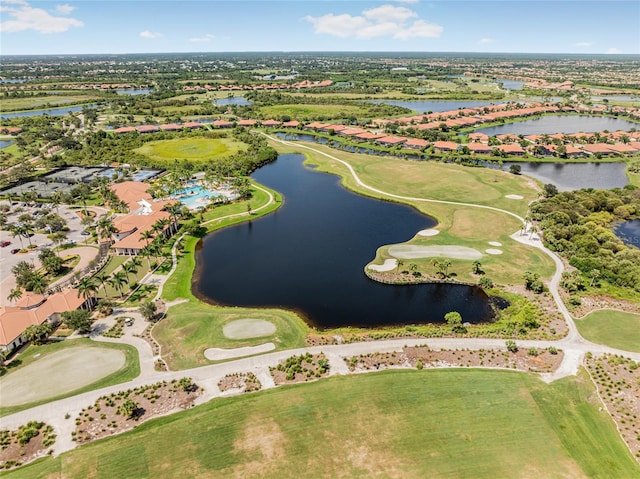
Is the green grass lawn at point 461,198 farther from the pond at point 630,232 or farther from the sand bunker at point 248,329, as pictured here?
the sand bunker at point 248,329

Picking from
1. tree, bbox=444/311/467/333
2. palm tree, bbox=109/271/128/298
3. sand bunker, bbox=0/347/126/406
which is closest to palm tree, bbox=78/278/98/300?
palm tree, bbox=109/271/128/298

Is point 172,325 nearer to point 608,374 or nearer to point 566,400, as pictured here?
point 566,400

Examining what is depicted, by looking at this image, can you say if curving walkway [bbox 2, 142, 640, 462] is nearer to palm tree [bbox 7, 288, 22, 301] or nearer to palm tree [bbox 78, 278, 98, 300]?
palm tree [bbox 78, 278, 98, 300]

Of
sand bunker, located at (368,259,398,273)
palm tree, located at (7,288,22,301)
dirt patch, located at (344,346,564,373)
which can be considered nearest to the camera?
dirt patch, located at (344,346,564,373)

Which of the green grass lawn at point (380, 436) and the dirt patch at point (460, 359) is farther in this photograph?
the dirt patch at point (460, 359)

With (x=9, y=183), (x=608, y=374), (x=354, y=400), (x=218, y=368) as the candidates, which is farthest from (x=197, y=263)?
(x=9, y=183)

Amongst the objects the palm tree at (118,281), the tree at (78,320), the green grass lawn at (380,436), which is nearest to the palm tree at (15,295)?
the tree at (78,320)

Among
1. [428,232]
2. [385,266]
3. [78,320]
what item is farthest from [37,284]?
[428,232]
